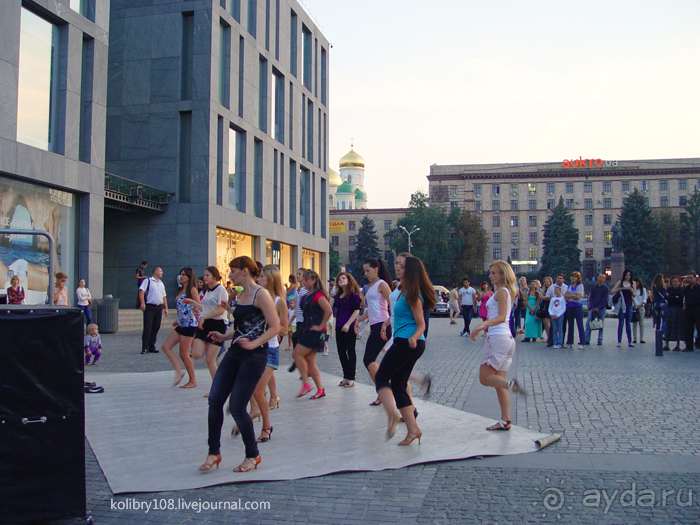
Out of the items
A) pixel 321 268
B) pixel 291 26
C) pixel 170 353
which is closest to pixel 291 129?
pixel 291 26

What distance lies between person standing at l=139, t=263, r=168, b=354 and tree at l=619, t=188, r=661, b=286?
6990 centimetres

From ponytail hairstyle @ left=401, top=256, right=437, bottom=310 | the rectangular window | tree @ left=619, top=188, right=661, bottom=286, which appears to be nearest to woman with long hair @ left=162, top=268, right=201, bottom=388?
ponytail hairstyle @ left=401, top=256, right=437, bottom=310

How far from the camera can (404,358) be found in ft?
20.6

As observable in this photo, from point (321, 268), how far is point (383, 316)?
1483 inches

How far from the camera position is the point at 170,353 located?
10086 mm

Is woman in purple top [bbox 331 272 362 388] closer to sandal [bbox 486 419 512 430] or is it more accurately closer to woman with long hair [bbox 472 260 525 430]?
woman with long hair [bbox 472 260 525 430]

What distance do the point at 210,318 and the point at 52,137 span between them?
13853mm

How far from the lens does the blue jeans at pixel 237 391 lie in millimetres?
5344

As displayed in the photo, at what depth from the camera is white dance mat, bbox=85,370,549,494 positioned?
5.41 meters

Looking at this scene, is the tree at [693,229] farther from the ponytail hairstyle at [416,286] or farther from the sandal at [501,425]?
the ponytail hairstyle at [416,286]

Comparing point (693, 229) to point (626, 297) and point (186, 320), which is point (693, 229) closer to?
point (626, 297)

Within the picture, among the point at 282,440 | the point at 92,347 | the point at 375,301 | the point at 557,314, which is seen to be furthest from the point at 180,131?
the point at 282,440

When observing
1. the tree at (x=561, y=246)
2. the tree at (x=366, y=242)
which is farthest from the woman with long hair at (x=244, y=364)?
the tree at (x=366, y=242)

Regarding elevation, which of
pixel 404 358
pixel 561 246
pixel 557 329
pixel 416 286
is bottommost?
pixel 557 329
